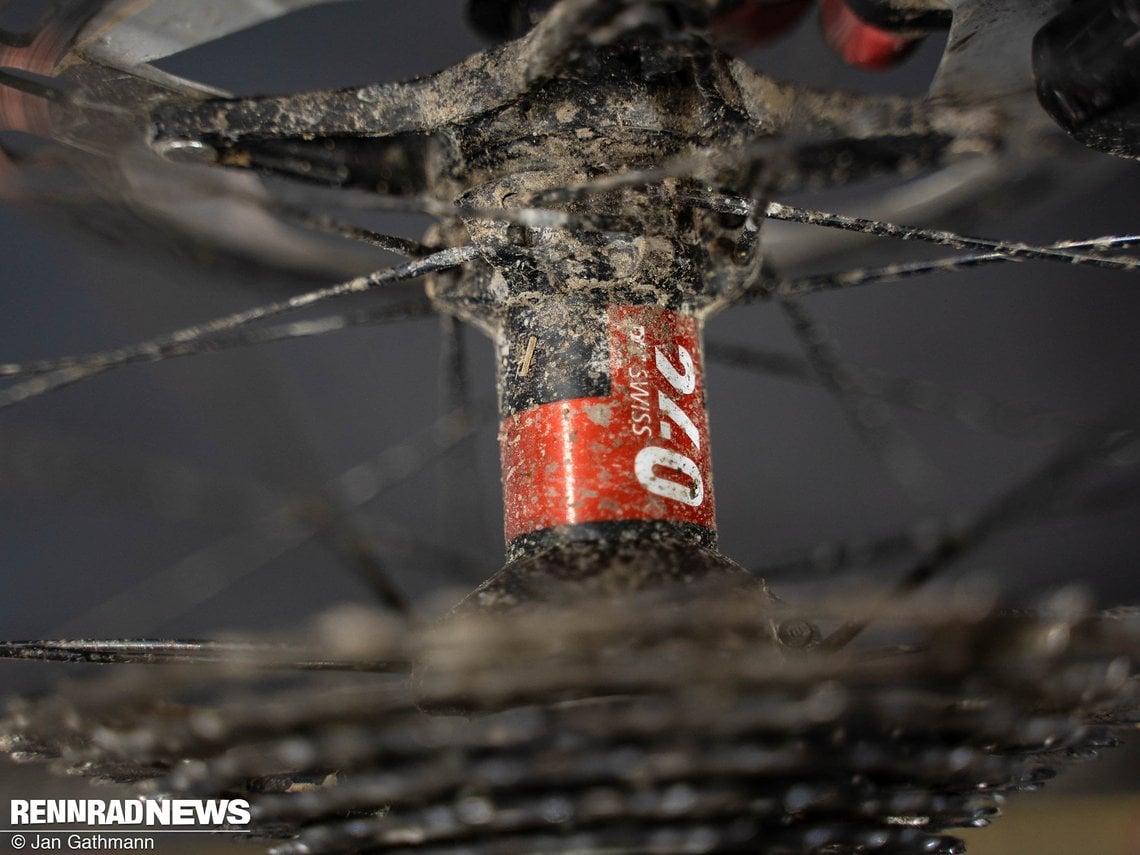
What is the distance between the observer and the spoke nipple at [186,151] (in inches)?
31.1

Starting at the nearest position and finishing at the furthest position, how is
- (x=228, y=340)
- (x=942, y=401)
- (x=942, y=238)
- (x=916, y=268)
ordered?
(x=942, y=238) < (x=916, y=268) < (x=228, y=340) < (x=942, y=401)

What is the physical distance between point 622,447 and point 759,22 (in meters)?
0.37

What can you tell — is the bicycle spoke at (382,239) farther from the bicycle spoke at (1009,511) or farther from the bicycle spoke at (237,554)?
the bicycle spoke at (237,554)

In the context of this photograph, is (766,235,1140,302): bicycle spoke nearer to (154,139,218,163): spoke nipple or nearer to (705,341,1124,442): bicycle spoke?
(705,341,1124,442): bicycle spoke

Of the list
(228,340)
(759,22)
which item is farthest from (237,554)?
(759,22)

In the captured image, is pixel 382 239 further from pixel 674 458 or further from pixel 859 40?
pixel 859 40

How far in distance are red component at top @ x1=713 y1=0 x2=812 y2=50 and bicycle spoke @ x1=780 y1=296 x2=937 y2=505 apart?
0.65ft

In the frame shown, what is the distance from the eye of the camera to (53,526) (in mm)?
1727

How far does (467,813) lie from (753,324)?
4.61 ft

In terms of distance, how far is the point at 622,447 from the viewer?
2.47 ft

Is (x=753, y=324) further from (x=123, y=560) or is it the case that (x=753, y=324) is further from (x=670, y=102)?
(x=670, y=102)

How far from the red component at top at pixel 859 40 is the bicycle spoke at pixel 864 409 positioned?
185mm

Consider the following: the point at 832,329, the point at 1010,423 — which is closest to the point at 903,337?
the point at 832,329

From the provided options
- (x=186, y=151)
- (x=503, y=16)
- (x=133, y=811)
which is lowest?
(x=133, y=811)
